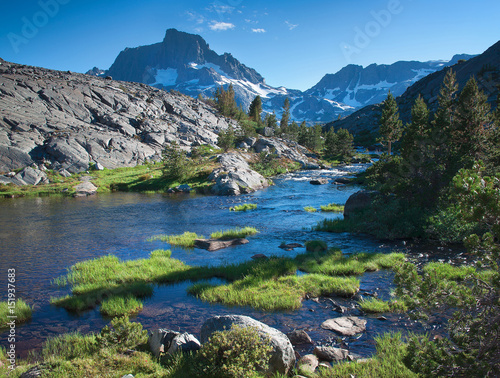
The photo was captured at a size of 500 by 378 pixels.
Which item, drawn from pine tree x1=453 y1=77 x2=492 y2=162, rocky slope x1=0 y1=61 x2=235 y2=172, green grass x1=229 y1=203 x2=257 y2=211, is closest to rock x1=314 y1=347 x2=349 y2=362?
pine tree x1=453 y1=77 x2=492 y2=162

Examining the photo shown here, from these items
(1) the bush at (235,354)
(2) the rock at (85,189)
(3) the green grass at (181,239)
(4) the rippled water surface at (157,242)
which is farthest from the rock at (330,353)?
(2) the rock at (85,189)

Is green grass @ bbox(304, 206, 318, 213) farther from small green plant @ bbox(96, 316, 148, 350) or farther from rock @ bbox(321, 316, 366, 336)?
small green plant @ bbox(96, 316, 148, 350)

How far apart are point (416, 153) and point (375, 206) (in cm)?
Result: 525

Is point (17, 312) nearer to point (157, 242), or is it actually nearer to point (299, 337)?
point (299, 337)

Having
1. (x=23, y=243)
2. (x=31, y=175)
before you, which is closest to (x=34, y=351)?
(x=23, y=243)

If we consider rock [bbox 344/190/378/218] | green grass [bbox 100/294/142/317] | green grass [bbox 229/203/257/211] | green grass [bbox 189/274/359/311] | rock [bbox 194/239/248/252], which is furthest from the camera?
green grass [bbox 229/203/257/211]

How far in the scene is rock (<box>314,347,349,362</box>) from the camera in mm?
8445

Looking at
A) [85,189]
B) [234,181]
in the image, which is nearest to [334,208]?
[234,181]

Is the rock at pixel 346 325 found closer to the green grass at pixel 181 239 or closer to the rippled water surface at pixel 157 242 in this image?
the rippled water surface at pixel 157 242

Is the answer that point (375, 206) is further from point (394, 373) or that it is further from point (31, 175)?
point (31, 175)

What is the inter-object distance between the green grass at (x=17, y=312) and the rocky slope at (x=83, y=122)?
59.4 m

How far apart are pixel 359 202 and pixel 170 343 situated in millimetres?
23545

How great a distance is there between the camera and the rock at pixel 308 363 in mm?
7637

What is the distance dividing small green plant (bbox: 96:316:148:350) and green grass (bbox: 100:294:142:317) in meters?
2.80
